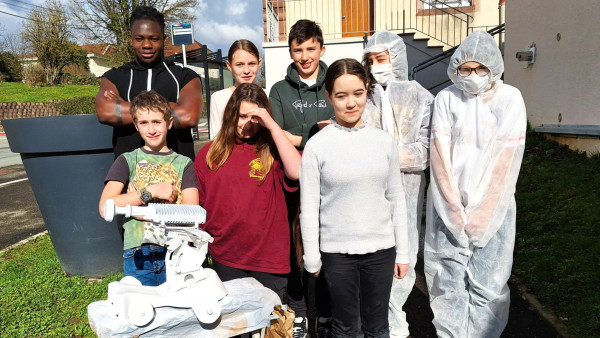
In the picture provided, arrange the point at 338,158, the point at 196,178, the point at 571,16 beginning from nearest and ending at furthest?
the point at 338,158, the point at 196,178, the point at 571,16

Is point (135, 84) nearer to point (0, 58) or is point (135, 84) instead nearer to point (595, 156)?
point (595, 156)

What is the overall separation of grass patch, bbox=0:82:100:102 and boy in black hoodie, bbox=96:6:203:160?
2448 cm

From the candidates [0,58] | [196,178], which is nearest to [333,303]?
[196,178]

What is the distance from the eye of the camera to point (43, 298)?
3.49 m

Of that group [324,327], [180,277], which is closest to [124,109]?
[180,277]

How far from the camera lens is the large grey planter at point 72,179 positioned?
3.36 meters

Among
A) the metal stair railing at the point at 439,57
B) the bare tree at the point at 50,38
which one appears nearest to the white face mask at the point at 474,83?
the metal stair railing at the point at 439,57

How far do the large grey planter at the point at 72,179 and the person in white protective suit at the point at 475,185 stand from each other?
8.27ft

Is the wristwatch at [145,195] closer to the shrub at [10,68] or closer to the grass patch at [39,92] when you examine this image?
the grass patch at [39,92]

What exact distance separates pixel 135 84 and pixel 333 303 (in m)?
1.71

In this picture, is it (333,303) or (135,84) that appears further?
(135,84)

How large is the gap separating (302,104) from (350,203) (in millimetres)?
811

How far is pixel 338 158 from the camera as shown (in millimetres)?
2129

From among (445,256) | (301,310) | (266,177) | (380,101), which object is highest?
(380,101)
